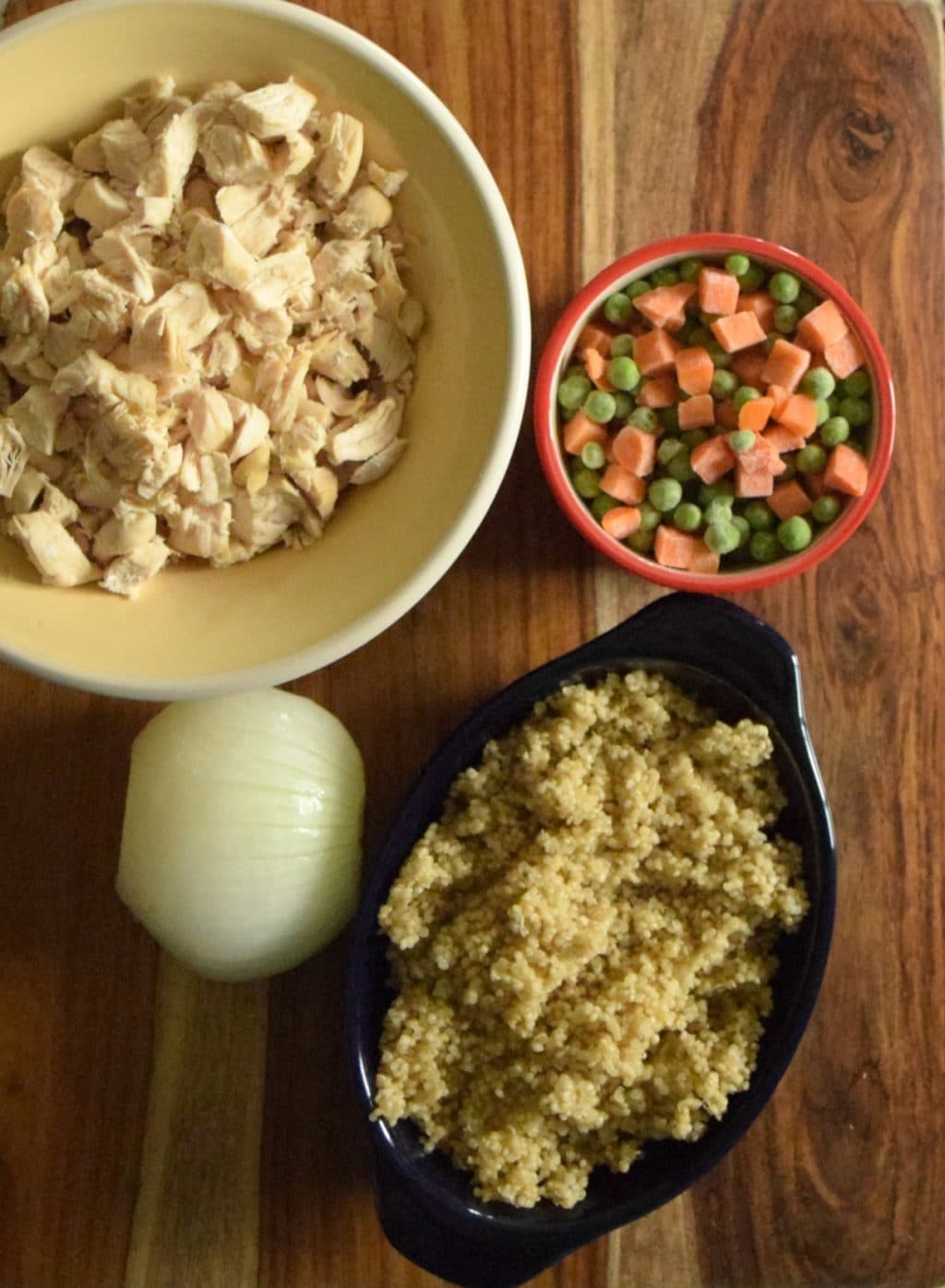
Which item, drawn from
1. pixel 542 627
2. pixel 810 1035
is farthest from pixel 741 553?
pixel 810 1035

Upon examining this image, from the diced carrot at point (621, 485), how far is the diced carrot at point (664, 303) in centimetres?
16

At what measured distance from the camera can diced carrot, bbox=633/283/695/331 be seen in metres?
1.18

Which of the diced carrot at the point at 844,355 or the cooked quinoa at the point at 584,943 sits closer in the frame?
the cooked quinoa at the point at 584,943

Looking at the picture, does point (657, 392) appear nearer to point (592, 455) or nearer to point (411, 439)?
point (592, 455)

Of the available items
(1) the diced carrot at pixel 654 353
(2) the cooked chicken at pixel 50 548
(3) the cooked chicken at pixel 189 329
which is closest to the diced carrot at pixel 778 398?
(1) the diced carrot at pixel 654 353

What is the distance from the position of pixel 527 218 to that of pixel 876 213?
381 mm

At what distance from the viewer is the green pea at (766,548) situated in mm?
1188

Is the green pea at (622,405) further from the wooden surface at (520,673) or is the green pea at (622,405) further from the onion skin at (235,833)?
the onion skin at (235,833)

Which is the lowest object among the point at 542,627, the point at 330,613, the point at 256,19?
the point at 542,627

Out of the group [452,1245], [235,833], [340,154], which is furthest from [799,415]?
[452,1245]

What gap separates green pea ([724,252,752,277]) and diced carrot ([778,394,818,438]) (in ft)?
0.45

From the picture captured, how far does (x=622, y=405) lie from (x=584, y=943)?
0.53 metres

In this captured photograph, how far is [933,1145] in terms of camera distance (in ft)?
4.07

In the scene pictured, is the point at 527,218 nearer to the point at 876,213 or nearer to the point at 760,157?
the point at 760,157
